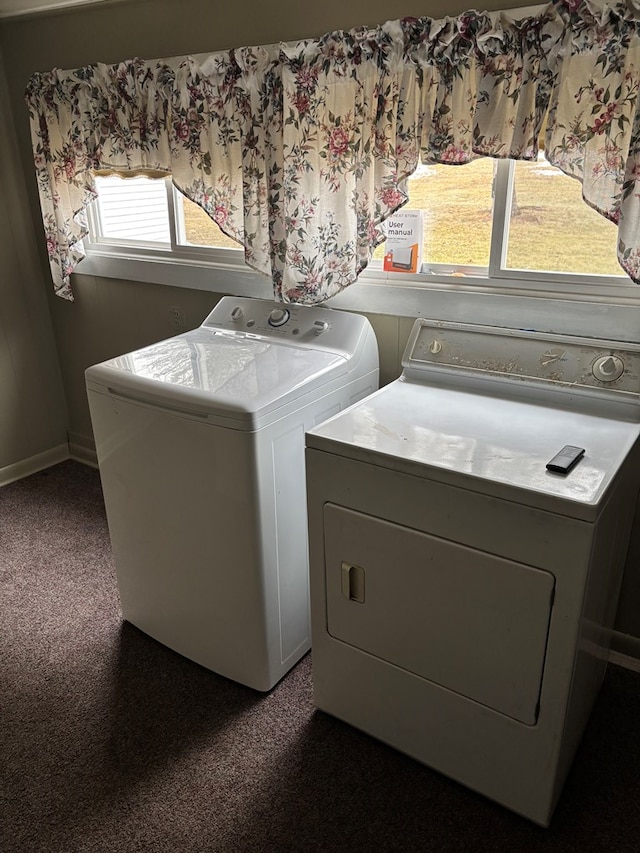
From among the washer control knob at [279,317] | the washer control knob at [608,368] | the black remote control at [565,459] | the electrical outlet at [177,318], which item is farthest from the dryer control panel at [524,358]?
the electrical outlet at [177,318]

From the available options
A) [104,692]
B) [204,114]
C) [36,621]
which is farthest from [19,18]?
[104,692]

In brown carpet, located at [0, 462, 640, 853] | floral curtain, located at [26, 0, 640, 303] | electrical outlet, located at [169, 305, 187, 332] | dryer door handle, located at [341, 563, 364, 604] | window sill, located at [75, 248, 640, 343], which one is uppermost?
floral curtain, located at [26, 0, 640, 303]

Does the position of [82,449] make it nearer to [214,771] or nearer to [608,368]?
[214,771]

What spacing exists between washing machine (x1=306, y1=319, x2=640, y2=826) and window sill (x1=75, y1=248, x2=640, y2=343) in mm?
109

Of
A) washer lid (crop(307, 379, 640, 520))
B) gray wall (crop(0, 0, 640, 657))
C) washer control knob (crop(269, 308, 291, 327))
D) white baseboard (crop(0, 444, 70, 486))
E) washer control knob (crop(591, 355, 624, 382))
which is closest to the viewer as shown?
washer lid (crop(307, 379, 640, 520))

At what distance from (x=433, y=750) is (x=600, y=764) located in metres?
0.49

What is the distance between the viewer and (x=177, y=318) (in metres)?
2.87

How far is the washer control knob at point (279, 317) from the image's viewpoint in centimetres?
231

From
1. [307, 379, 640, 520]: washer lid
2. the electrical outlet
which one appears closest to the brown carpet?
[307, 379, 640, 520]: washer lid

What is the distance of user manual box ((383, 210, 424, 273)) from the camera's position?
2.14m

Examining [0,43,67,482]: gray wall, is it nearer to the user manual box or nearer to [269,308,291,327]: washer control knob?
[269,308,291,327]: washer control knob

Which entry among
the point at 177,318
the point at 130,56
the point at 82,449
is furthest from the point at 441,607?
the point at 82,449

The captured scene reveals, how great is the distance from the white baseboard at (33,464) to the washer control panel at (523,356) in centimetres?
233

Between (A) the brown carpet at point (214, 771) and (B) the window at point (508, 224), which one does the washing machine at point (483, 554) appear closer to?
(A) the brown carpet at point (214, 771)
